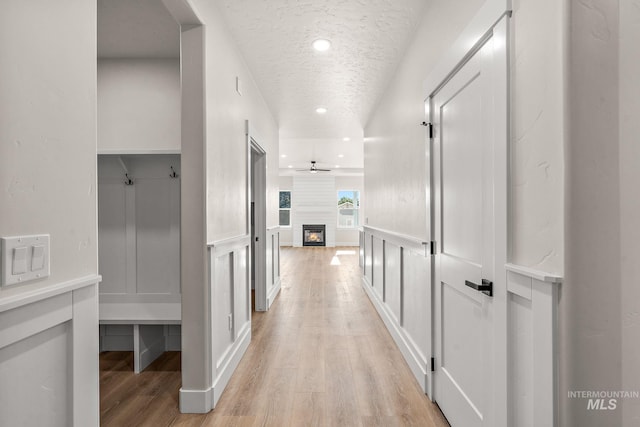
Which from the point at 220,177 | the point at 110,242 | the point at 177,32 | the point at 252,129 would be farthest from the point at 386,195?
the point at 110,242

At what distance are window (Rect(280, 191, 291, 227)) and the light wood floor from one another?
8.21 metres

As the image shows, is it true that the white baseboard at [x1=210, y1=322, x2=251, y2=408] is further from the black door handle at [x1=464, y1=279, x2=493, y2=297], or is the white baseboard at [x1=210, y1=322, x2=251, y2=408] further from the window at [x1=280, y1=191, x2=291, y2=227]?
the window at [x1=280, y1=191, x2=291, y2=227]

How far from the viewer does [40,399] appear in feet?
2.77

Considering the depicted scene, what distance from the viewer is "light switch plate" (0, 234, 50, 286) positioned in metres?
0.73

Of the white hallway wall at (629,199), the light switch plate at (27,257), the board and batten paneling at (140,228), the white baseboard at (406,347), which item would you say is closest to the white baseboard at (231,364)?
the board and batten paneling at (140,228)

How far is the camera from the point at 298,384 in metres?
2.27

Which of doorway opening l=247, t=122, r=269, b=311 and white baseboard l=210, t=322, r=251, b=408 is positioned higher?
doorway opening l=247, t=122, r=269, b=311

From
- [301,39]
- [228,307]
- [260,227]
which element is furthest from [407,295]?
[301,39]

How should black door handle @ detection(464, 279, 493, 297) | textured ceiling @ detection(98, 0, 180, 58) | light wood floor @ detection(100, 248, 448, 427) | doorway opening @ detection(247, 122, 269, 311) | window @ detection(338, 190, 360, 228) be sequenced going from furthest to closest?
window @ detection(338, 190, 360, 228) → doorway opening @ detection(247, 122, 269, 311) → textured ceiling @ detection(98, 0, 180, 58) → light wood floor @ detection(100, 248, 448, 427) → black door handle @ detection(464, 279, 493, 297)

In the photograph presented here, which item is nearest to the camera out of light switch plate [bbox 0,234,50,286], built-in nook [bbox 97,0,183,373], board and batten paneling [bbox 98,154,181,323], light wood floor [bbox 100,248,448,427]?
light switch plate [bbox 0,234,50,286]

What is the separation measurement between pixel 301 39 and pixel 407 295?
88.7 inches

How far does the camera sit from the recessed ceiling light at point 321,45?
258 centimetres

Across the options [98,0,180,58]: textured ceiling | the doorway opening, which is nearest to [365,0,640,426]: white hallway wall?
[98,0,180,58]: textured ceiling

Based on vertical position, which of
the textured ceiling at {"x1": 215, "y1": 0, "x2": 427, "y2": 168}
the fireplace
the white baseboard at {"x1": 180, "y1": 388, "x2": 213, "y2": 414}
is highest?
the textured ceiling at {"x1": 215, "y1": 0, "x2": 427, "y2": 168}
